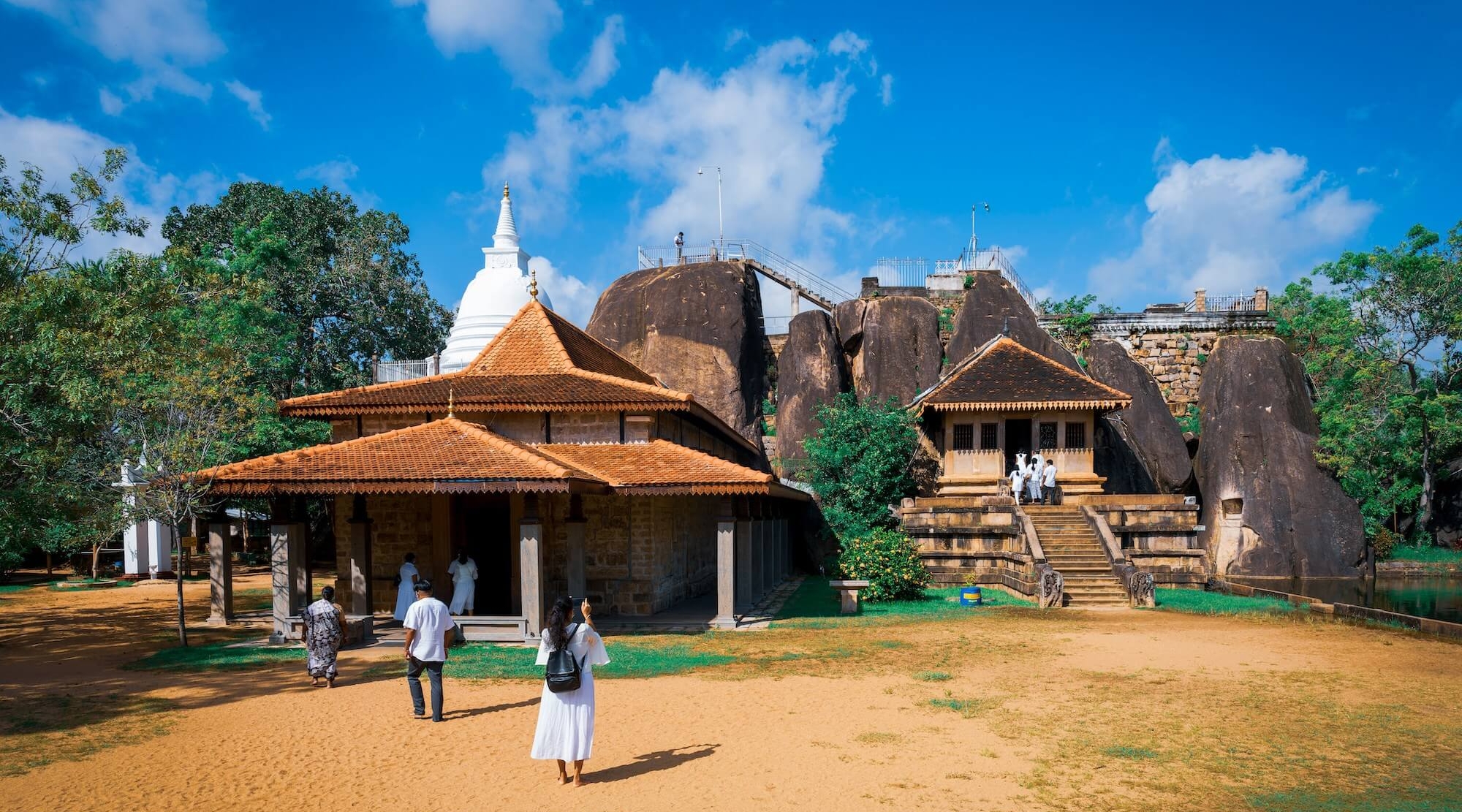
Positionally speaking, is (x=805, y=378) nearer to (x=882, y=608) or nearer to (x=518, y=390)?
(x=882, y=608)

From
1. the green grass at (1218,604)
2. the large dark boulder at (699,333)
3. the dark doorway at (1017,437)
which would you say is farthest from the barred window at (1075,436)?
the large dark boulder at (699,333)

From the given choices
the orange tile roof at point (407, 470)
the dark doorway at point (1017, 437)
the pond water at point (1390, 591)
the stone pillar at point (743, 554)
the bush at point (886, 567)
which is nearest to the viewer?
the orange tile roof at point (407, 470)

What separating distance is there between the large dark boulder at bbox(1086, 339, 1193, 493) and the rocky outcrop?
6.49 meters

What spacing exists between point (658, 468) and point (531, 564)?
9.07 feet

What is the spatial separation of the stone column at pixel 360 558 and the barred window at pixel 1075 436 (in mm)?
19252

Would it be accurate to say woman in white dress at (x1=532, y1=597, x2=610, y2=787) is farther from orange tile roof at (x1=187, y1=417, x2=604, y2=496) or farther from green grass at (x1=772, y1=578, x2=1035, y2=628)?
green grass at (x1=772, y1=578, x2=1035, y2=628)

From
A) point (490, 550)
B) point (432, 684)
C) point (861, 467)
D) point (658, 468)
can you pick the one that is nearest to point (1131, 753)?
point (432, 684)

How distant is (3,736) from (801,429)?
26642 millimetres

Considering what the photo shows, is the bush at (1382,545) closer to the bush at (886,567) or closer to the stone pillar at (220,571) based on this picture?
the bush at (886,567)

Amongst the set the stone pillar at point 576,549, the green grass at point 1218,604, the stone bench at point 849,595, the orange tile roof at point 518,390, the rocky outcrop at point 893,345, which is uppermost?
the rocky outcrop at point 893,345

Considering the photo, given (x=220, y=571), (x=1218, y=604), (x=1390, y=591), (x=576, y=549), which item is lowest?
(x=1390, y=591)

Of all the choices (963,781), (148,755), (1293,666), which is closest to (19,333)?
(148,755)

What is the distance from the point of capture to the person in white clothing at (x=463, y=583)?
52.2 ft

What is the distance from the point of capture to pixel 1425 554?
108ft
